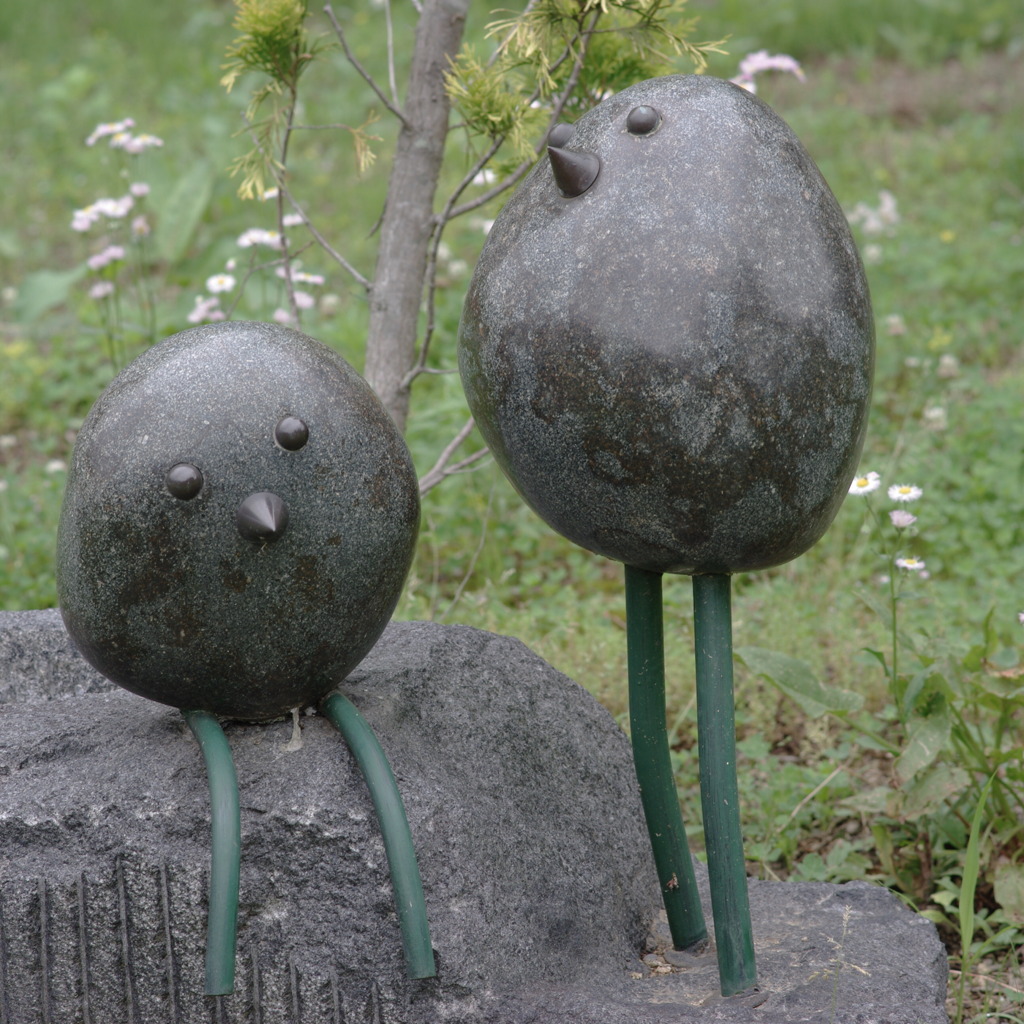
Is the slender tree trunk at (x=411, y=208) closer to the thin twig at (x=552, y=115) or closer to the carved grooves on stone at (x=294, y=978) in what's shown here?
the thin twig at (x=552, y=115)

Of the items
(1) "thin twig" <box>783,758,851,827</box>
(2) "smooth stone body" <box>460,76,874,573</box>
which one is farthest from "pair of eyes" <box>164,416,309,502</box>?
(1) "thin twig" <box>783,758,851,827</box>

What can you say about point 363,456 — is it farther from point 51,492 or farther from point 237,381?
point 51,492

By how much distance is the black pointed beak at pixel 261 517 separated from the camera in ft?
5.65

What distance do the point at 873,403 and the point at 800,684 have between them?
2258 mm

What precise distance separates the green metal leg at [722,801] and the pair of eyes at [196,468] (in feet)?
2.17

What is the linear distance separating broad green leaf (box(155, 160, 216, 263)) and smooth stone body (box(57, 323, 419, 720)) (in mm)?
4549

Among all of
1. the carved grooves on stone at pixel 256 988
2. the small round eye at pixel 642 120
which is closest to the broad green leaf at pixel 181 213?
the small round eye at pixel 642 120

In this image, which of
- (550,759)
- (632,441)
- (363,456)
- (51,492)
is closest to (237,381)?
(363,456)

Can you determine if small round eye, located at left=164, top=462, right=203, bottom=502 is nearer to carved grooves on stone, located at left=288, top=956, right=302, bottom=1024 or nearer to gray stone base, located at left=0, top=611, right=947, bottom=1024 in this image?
gray stone base, located at left=0, top=611, right=947, bottom=1024

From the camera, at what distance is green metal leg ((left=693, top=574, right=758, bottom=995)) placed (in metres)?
1.89

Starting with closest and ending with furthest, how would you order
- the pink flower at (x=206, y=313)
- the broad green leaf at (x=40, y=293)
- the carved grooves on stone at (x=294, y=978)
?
1. the carved grooves on stone at (x=294, y=978)
2. the pink flower at (x=206, y=313)
3. the broad green leaf at (x=40, y=293)

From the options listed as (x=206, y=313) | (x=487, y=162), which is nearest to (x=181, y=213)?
(x=206, y=313)

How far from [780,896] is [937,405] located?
9.77 ft

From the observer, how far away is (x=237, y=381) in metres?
1.81
